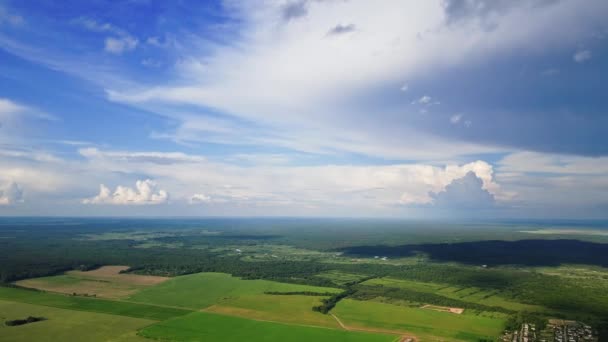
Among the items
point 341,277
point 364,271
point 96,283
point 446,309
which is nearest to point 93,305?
point 96,283

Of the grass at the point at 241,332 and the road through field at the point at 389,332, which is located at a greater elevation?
the road through field at the point at 389,332

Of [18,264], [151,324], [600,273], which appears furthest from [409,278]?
[18,264]

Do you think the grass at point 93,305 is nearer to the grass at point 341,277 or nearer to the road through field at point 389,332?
the road through field at point 389,332

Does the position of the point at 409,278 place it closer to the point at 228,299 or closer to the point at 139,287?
the point at 228,299

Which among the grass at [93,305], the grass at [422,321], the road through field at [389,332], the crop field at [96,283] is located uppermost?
the grass at [422,321]

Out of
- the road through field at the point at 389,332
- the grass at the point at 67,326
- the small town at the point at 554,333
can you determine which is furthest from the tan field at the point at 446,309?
the grass at the point at 67,326
